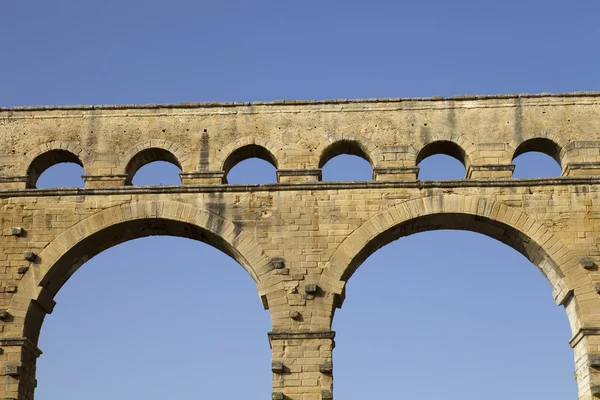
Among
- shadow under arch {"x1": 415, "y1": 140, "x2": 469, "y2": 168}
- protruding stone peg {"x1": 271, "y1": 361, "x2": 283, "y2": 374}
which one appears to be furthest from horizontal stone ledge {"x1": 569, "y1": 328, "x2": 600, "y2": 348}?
protruding stone peg {"x1": 271, "y1": 361, "x2": 283, "y2": 374}

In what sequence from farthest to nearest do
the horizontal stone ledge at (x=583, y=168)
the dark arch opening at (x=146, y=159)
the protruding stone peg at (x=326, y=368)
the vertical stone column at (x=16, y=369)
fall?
the dark arch opening at (x=146, y=159)
the horizontal stone ledge at (x=583, y=168)
the vertical stone column at (x=16, y=369)
the protruding stone peg at (x=326, y=368)

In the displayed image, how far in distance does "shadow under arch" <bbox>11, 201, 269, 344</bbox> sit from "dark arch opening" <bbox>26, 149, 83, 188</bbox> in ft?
4.56

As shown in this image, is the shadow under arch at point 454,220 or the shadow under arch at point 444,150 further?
the shadow under arch at point 444,150

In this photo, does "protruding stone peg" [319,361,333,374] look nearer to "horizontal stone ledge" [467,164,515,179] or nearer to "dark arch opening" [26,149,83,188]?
"horizontal stone ledge" [467,164,515,179]

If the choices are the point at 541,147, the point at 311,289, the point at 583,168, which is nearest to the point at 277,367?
the point at 311,289

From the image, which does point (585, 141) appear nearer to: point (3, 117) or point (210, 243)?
point (210, 243)

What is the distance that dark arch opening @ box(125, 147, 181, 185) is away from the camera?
73.9ft

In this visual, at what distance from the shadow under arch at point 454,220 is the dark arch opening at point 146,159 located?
3.59m

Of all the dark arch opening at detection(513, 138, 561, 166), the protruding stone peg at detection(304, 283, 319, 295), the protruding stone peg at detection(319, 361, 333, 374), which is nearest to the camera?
the protruding stone peg at detection(319, 361, 333, 374)

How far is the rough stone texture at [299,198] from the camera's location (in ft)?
69.9

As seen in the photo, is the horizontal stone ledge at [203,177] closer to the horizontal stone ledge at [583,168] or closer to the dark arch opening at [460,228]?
the dark arch opening at [460,228]

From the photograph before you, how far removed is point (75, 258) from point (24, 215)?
118cm

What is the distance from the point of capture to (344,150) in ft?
74.7

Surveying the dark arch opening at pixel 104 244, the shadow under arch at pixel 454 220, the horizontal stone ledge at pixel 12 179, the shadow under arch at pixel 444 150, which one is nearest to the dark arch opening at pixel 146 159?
the dark arch opening at pixel 104 244
